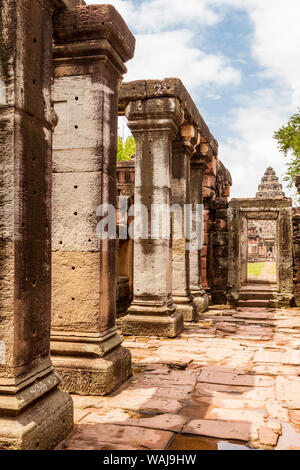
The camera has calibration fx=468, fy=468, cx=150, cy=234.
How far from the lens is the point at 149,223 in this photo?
7.10m

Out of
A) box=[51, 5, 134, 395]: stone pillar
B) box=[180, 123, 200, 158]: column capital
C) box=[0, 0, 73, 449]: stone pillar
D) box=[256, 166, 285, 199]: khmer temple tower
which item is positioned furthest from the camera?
box=[256, 166, 285, 199]: khmer temple tower

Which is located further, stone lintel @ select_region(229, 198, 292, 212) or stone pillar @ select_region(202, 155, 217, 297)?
stone pillar @ select_region(202, 155, 217, 297)

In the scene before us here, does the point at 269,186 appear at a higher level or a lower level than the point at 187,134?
higher

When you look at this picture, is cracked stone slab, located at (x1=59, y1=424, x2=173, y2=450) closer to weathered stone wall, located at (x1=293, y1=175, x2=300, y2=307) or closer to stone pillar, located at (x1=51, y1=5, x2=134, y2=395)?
stone pillar, located at (x1=51, y1=5, x2=134, y2=395)

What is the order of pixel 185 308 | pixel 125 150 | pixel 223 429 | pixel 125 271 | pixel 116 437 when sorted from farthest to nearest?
pixel 125 150, pixel 125 271, pixel 185 308, pixel 223 429, pixel 116 437

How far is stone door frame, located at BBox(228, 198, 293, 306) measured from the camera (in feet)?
36.4

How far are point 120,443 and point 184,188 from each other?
5748 mm

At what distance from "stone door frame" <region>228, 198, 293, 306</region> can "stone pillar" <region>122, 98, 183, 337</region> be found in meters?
4.58

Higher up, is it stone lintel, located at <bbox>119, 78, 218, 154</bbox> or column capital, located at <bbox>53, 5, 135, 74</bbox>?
stone lintel, located at <bbox>119, 78, 218, 154</bbox>

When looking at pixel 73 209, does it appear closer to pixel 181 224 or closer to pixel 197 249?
pixel 181 224

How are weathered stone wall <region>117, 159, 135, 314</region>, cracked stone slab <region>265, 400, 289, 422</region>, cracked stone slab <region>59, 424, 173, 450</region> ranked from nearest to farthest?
cracked stone slab <region>59, 424, 173, 450</region>
cracked stone slab <region>265, 400, 289, 422</region>
weathered stone wall <region>117, 159, 135, 314</region>

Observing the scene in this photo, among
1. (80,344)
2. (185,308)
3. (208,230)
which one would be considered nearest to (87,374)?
(80,344)

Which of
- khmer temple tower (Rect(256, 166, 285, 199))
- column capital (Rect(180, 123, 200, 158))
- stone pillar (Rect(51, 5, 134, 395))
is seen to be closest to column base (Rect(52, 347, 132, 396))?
stone pillar (Rect(51, 5, 134, 395))

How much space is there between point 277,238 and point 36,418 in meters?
9.34
